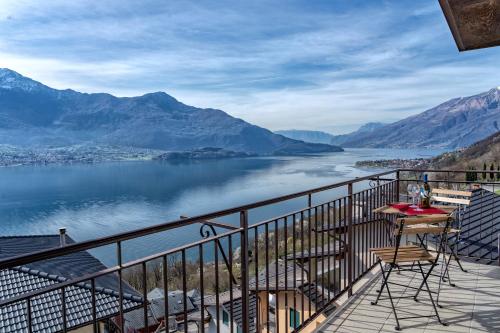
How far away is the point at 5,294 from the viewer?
7926 millimetres

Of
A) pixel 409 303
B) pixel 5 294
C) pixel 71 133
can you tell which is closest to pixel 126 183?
pixel 5 294

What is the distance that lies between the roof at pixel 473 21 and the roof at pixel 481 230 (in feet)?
7.98

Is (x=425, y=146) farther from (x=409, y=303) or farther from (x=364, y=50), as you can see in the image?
(x=409, y=303)

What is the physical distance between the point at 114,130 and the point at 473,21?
188 metres

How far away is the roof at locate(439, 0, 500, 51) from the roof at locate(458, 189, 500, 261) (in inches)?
95.8

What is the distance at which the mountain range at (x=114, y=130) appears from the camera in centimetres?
14325

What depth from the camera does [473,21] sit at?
2.73 metres

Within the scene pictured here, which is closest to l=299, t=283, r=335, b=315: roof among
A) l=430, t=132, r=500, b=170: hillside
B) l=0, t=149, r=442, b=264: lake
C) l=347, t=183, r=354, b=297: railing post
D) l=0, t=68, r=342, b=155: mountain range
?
l=347, t=183, r=354, b=297: railing post

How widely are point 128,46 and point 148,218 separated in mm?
34572

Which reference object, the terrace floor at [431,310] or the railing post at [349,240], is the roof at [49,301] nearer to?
the railing post at [349,240]

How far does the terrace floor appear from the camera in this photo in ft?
9.00

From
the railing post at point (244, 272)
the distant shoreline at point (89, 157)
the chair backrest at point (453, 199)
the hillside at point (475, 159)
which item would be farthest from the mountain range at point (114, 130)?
the railing post at point (244, 272)

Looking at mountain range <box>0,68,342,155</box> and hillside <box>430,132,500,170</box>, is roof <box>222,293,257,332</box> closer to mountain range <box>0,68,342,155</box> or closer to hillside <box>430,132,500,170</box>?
hillside <box>430,132,500,170</box>

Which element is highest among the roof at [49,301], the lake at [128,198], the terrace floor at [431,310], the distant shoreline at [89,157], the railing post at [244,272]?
the distant shoreline at [89,157]
